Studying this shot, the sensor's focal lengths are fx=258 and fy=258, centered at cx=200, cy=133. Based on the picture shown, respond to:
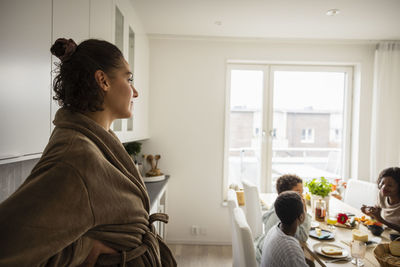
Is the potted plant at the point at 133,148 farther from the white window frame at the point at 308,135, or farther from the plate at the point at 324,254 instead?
the white window frame at the point at 308,135

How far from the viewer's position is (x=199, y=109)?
10.6 ft

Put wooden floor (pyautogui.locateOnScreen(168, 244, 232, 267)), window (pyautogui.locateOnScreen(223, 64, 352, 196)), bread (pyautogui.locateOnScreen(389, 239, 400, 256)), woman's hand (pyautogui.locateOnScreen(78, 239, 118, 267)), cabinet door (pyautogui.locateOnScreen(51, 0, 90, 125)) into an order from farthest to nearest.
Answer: window (pyautogui.locateOnScreen(223, 64, 352, 196)) → wooden floor (pyautogui.locateOnScreen(168, 244, 232, 267)) → bread (pyautogui.locateOnScreen(389, 239, 400, 256)) → cabinet door (pyautogui.locateOnScreen(51, 0, 90, 125)) → woman's hand (pyautogui.locateOnScreen(78, 239, 118, 267))

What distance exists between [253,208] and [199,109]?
1376 mm

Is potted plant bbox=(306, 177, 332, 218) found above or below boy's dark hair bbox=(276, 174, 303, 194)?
below

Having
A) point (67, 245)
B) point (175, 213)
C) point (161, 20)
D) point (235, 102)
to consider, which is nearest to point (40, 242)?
point (67, 245)

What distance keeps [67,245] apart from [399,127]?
379 cm

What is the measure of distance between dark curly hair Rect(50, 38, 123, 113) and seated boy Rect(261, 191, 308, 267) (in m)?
1.16

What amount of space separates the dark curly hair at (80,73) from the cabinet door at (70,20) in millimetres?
329

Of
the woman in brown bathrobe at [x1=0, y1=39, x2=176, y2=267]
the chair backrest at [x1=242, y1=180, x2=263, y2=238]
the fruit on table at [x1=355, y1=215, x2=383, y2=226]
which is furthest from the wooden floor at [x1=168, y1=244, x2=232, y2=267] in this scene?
the woman in brown bathrobe at [x1=0, y1=39, x2=176, y2=267]

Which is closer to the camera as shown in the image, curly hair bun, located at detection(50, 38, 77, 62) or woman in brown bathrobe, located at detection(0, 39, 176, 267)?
woman in brown bathrobe, located at detection(0, 39, 176, 267)

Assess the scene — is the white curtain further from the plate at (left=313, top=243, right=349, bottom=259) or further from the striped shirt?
the striped shirt

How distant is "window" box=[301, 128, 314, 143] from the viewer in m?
3.44

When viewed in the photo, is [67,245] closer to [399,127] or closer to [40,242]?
[40,242]

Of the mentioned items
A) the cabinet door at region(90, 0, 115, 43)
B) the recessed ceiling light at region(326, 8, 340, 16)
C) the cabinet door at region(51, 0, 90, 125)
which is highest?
the recessed ceiling light at region(326, 8, 340, 16)
